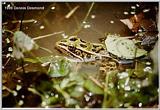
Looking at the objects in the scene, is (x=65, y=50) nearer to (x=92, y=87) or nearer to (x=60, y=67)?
(x=60, y=67)

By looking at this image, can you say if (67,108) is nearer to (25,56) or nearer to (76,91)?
(76,91)

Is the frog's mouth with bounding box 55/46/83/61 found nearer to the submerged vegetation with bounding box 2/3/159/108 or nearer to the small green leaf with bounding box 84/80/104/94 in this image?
the submerged vegetation with bounding box 2/3/159/108

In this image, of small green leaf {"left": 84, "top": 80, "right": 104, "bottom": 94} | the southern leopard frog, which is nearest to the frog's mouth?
the southern leopard frog

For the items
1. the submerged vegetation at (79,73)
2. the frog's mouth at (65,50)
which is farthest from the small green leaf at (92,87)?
A: the frog's mouth at (65,50)

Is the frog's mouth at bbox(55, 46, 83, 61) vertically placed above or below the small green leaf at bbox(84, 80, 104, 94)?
above

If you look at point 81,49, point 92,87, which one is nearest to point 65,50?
point 81,49

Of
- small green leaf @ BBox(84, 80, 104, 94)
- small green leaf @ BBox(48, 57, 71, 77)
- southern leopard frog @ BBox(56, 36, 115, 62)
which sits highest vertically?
southern leopard frog @ BBox(56, 36, 115, 62)

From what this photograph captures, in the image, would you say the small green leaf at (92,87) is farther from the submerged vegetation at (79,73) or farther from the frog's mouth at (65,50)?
the frog's mouth at (65,50)
